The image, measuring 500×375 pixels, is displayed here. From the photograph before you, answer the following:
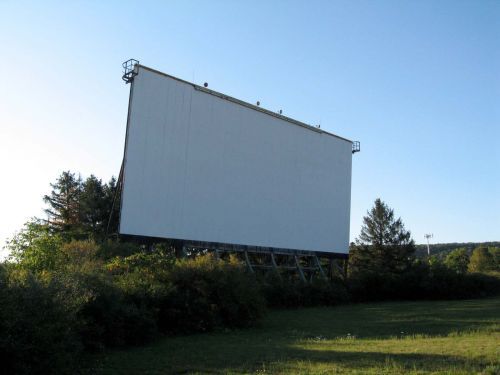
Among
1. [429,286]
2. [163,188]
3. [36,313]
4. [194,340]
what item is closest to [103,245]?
[163,188]

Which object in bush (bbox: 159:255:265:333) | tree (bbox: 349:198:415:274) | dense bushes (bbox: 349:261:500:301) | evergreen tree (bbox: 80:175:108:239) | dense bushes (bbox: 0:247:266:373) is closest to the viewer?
dense bushes (bbox: 0:247:266:373)

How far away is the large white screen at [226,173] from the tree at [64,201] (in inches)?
784

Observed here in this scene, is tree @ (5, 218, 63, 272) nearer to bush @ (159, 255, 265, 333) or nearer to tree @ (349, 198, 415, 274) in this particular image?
bush @ (159, 255, 265, 333)

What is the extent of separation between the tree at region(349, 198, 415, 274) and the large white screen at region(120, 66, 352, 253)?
11451 millimetres

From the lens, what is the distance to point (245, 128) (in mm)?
35875

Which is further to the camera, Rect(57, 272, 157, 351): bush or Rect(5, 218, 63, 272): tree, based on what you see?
Rect(5, 218, 63, 272): tree

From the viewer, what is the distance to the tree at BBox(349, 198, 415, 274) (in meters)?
52.4

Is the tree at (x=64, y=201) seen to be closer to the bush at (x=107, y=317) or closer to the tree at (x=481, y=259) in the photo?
the bush at (x=107, y=317)

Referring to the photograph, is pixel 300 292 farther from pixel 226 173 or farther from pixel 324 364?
pixel 324 364

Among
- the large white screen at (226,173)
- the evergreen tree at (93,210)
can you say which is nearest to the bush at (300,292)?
the large white screen at (226,173)

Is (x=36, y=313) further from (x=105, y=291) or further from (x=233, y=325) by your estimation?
(x=233, y=325)

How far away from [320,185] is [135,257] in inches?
955

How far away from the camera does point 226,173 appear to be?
1348 inches

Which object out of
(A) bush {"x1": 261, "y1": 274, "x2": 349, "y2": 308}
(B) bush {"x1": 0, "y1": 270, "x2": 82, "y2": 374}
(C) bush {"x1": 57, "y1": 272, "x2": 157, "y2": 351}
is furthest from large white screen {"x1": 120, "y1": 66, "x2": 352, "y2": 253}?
(B) bush {"x1": 0, "y1": 270, "x2": 82, "y2": 374}
